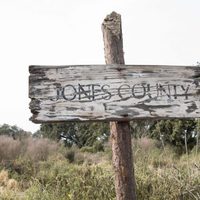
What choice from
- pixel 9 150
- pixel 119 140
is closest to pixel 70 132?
pixel 9 150

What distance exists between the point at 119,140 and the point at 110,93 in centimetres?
38

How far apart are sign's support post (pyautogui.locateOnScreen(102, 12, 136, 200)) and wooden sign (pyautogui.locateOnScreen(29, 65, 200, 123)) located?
9.1 inches

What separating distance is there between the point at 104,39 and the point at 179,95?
70 centimetres

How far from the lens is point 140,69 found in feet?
10.4

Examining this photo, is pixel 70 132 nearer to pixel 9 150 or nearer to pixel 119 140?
pixel 9 150

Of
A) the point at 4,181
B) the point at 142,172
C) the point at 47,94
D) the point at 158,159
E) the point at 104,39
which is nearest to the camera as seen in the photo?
the point at 47,94

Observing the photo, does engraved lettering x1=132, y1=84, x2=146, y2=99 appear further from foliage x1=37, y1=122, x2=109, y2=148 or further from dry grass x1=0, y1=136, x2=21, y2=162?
foliage x1=37, y1=122, x2=109, y2=148

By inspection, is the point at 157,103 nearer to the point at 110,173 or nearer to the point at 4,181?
the point at 110,173

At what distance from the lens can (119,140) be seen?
3252 mm

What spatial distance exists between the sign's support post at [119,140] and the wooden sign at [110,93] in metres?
0.23

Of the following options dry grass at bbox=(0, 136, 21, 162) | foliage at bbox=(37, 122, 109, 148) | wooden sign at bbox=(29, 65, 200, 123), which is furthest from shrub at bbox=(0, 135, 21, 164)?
wooden sign at bbox=(29, 65, 200, 123)

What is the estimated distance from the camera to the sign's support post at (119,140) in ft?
10.5

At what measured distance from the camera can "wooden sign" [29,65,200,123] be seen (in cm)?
299

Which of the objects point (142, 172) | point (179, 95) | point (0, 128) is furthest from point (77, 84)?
point (0, 128)
